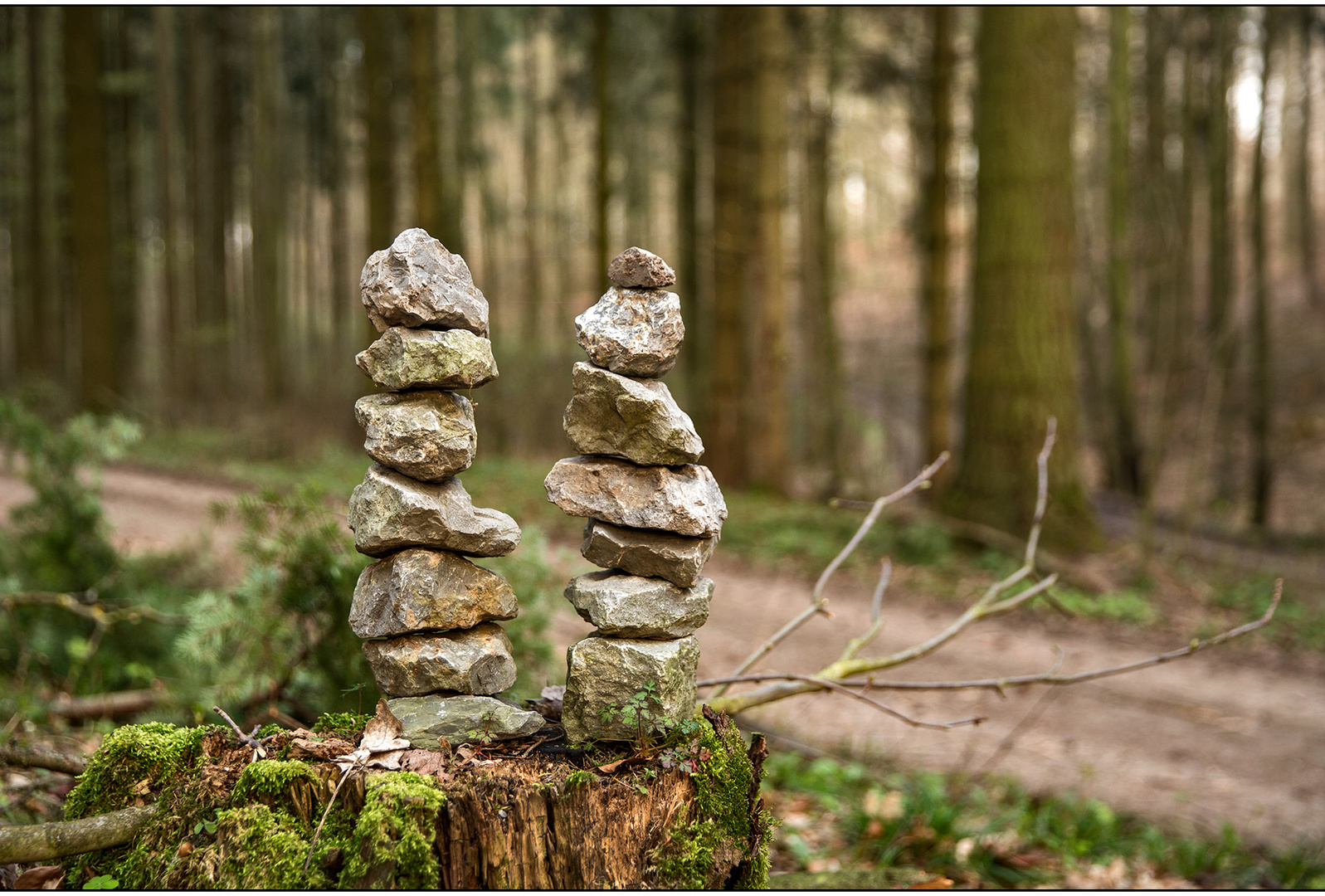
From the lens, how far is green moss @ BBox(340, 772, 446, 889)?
2.16 meters

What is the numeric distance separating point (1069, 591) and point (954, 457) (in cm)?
361

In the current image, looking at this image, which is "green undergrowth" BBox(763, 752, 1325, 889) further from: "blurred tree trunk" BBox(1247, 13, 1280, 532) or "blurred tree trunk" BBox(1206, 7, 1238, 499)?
"blurred tree trunk" BBox(1206, 7, 1238, 499)

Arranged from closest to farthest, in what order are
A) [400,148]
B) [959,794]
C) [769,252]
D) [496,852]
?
[496,852] → [959,794] → [769,252] → [400,148]

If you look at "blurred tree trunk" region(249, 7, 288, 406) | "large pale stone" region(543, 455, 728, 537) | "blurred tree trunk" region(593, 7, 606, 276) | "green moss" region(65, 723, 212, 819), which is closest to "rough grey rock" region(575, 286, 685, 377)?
"large pale stone" region(543, 455, 728, 537)

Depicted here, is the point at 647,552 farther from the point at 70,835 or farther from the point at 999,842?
the point at 999,842

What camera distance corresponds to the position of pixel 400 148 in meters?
25.7

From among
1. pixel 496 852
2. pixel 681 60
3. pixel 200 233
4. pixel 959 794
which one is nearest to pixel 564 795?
pixel 496 852

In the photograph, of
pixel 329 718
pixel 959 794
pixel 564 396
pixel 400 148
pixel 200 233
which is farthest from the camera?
pixel 400 148

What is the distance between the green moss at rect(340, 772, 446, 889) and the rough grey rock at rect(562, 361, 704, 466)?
3.40 ft

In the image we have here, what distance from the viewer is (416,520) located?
8.39ft

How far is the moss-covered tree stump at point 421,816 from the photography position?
221cm

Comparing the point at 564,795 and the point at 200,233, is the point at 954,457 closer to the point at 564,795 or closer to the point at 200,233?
the point at 564,795

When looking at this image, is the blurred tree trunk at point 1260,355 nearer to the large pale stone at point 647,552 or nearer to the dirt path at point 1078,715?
the dirt path at point 1078,715

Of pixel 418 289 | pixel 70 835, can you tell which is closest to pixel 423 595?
pixel 418 289
